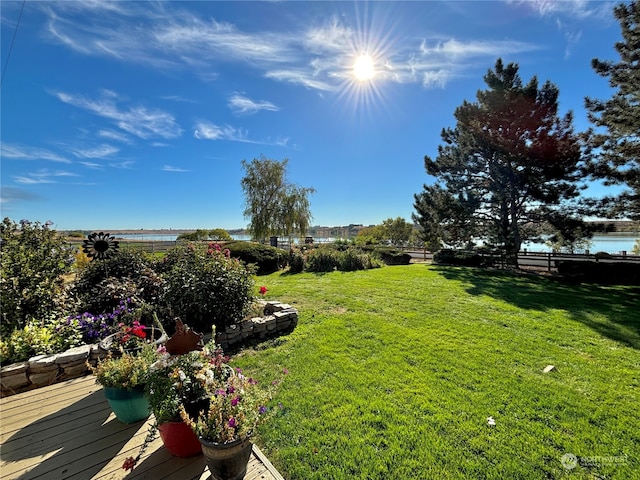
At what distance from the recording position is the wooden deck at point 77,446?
181cm

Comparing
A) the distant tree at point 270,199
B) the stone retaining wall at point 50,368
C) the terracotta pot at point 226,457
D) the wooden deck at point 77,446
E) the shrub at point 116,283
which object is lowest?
the wooden deck at point 77,446

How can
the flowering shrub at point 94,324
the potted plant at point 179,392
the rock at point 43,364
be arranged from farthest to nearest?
the flowering shrub at point 94,324
the rock at point 43,364
the potted plant at point 179,392

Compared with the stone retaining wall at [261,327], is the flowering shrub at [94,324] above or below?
above

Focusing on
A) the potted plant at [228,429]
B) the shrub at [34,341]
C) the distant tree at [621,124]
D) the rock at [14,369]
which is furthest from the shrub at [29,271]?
the distant tree at [621,124]

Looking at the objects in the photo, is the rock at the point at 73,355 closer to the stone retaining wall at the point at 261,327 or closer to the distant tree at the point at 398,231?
the stone retaining wall at the point at 261,327

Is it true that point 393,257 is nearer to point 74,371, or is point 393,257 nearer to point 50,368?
point 74,371

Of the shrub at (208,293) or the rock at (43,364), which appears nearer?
the rock at (43,364)

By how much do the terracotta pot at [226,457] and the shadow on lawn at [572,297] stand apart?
19.0 ft

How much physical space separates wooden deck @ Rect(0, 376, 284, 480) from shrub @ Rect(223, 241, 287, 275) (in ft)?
24.9

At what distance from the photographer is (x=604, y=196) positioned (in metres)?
9.77

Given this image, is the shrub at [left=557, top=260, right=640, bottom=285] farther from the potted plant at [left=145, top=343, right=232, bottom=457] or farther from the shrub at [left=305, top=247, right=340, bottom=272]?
the potted plant at [left=145, top=343, right=232, bottom=457]

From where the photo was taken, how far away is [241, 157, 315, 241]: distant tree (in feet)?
65.9

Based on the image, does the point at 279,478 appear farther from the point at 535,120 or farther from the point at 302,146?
the point at 535,120

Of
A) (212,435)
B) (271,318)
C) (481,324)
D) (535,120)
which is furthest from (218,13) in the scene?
(535,120)
